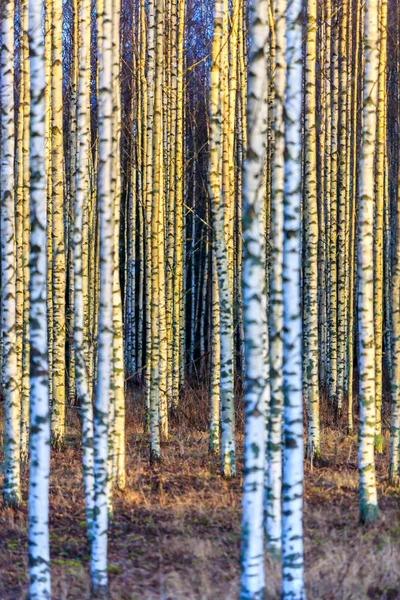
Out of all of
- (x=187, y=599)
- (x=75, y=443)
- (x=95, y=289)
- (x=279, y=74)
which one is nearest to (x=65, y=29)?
(x=95, y=289)

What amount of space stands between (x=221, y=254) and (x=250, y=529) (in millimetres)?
4284

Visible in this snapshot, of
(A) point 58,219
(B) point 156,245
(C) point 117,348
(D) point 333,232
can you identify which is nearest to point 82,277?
(C) point 117,348

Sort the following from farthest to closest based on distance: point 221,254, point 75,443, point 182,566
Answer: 1. point 75,443
2. point 221,254
3. point 182,566

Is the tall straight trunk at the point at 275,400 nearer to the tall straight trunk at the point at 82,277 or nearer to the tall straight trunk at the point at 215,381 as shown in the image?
the tall straight trunk at the point at 82,277

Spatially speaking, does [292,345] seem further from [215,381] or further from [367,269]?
[215,381]

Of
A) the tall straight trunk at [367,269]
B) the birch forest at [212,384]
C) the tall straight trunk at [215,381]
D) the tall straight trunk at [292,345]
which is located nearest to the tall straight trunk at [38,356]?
the birch forest at [212,384]

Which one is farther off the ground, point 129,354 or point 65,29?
point 65,29

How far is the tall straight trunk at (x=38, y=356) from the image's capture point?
179 inches

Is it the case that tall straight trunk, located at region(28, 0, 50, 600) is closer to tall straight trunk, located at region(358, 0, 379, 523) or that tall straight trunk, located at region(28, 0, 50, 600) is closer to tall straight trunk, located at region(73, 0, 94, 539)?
tall straight trunk, located at region(73, 0, 94, 539)

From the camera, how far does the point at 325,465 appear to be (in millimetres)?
8938

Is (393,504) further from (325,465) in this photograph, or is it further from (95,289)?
(95,289)

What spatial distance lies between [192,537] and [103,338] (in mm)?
2155

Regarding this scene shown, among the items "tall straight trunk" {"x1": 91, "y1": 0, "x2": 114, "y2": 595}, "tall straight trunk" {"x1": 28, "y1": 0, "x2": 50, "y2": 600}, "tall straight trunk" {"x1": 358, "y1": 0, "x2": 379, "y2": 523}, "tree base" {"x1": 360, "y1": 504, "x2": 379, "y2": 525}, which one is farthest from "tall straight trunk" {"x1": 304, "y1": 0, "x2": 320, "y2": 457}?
"tall straight trunk" {"x1": 28, "y1": 0, "x2": 50, "y2": 600}

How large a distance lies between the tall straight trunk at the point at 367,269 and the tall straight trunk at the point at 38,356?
294cm
